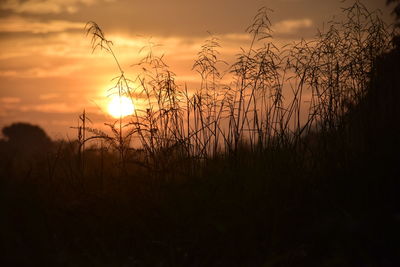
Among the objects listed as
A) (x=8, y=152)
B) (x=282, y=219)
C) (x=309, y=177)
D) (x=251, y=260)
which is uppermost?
(x=8, y=152)

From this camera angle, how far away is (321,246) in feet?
11.3

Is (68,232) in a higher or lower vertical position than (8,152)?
lower

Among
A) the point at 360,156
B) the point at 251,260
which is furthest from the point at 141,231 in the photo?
the point at 360,156

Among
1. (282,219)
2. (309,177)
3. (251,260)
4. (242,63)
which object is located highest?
(242,63)

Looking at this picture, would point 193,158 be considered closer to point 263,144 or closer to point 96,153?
point 263,144

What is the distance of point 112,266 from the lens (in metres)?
3.27

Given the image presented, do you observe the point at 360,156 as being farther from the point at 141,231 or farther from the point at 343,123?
the point at 141,231

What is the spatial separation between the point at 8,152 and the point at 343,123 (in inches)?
125

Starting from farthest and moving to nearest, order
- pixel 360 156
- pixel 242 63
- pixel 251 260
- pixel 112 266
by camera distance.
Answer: pixel 242 63 < pixel 360 156 < pixel 251 260 < pixel 112 266

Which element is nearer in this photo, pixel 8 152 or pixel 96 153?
pixel 8 152

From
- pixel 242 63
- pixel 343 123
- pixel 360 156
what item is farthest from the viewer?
pixel 242 63

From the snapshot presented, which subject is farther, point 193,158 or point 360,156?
point 193,158

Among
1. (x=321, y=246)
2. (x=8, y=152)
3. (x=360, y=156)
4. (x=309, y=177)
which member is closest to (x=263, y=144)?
(x=309, y=177)

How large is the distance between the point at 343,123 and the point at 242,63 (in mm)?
1300
